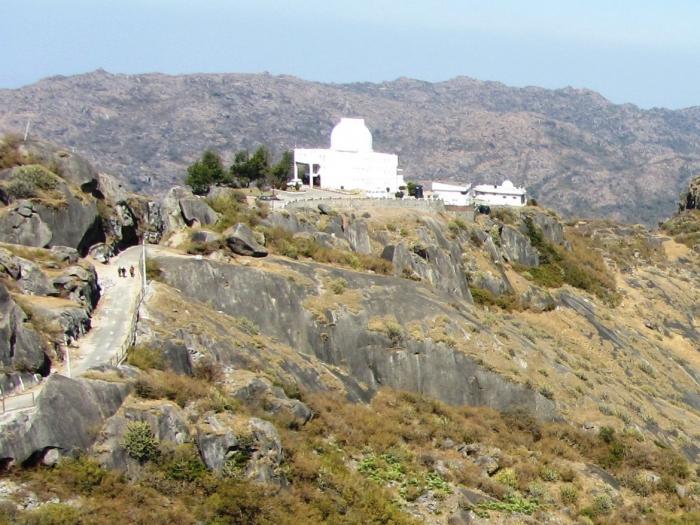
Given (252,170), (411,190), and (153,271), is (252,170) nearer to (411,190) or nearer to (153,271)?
(411,190)

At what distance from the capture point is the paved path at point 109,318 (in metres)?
25.9

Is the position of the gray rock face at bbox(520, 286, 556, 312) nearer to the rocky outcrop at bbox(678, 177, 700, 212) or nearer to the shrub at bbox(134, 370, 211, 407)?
the shrub at bbox(134, 370, 211, 407)

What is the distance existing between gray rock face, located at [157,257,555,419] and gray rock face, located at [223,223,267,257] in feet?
10.3

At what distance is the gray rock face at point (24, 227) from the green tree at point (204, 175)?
86.4 feet

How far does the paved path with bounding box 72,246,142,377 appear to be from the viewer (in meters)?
25.9

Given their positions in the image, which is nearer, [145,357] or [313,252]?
[145,357]

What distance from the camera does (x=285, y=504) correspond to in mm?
22109

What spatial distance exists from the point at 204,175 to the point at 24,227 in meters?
28.7

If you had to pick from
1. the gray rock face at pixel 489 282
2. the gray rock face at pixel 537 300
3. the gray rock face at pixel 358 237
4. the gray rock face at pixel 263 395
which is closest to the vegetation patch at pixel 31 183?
the gray rock face at pixel 263 395

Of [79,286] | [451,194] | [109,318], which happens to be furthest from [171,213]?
[451,194]

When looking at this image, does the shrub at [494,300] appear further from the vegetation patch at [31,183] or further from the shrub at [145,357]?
the shrub at [145,357]

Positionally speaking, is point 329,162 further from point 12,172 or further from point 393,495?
point 393,495

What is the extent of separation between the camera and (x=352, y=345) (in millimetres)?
35250

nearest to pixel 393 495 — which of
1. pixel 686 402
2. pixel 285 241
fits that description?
pixel 285 241
